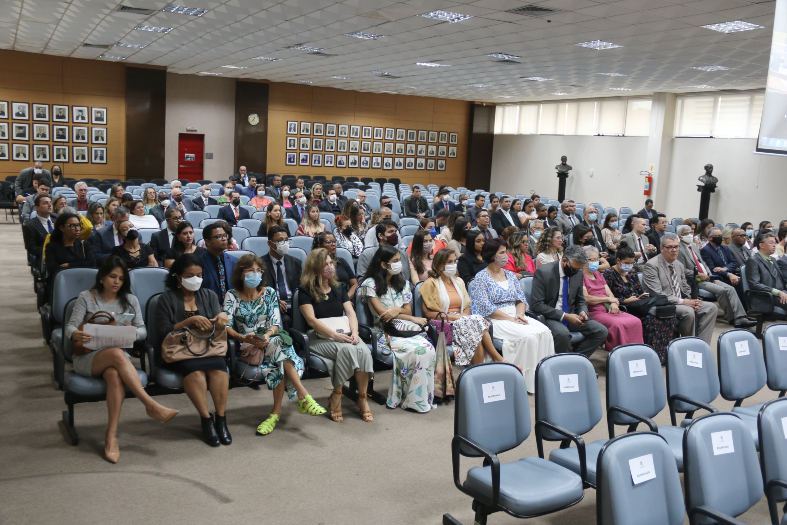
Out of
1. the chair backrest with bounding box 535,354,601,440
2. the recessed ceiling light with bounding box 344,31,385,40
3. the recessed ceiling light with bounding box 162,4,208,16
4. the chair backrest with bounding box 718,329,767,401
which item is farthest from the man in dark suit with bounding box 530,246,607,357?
the recessed ceiling light with bounding box 162,4,208,16

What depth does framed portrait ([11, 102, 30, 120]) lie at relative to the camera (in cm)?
1645

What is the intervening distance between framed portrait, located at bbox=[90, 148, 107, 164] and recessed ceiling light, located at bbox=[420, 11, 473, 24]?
12361 mm

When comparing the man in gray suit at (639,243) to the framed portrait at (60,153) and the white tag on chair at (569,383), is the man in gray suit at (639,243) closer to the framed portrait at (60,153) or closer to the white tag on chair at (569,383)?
the white tag on chair at (569,383)

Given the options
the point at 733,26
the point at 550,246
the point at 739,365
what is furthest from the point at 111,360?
the point at 733,26

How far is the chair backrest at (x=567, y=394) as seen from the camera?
11.1ft

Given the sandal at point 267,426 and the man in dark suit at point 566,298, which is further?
the man in dark suit at point 566,298

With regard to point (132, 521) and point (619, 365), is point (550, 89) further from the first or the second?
point (132, 521)

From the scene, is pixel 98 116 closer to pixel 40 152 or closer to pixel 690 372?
pixel 40 152

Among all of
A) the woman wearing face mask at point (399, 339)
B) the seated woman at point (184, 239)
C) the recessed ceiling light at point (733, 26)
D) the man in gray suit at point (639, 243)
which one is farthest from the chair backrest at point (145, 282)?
→ the recessed ceiling light at point (733, 26)

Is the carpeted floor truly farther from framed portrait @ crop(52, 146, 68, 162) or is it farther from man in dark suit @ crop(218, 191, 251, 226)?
framed portrait @ crop(52, 146, 68, 162)

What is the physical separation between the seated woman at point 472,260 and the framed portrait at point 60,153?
14.9 meters

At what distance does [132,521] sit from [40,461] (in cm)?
99

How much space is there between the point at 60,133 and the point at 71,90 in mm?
1219

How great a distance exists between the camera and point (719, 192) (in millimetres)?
16516
